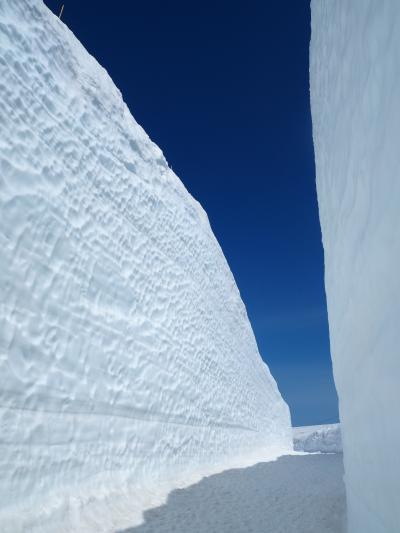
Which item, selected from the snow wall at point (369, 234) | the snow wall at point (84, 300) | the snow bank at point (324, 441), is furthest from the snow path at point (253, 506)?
the snow bank at point (324, 441)

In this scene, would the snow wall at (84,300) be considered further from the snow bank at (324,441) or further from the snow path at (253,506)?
the snow bank at (324,441)

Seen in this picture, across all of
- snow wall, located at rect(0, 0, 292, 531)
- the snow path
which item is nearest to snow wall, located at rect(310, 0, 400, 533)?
the snow path

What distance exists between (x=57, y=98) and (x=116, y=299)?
7.27ft

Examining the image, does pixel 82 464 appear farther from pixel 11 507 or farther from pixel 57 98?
pixel 57 98

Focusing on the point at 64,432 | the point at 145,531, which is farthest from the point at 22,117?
the point at 145,531

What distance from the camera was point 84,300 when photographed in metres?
3.75

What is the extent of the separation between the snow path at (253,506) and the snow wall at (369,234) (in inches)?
46.2

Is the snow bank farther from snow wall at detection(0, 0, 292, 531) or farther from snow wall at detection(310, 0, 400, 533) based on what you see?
snow wall at detection(310, 0, 400, 533)

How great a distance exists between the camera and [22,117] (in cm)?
340

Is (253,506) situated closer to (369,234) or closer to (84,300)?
(84,300)

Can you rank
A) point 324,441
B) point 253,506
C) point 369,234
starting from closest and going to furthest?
point 369,234 < point 253,506 < point 324,441

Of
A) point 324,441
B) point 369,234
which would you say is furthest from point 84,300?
point 324,441

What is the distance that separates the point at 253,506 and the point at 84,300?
2.81 metres

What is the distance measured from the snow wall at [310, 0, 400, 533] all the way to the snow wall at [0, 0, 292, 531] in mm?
2223
